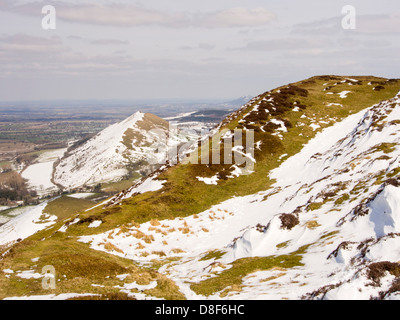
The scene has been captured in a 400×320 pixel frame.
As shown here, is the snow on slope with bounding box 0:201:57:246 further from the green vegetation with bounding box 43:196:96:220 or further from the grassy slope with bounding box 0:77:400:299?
the grassy slope with bounding box 0:77:400:299

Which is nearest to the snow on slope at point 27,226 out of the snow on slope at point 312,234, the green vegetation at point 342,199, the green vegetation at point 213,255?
the snow on slope at point 312,234

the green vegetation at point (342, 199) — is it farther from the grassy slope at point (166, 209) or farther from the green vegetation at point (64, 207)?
the green vegetation at point (64, 207)

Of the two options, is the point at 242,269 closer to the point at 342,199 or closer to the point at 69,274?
the point at 342,199

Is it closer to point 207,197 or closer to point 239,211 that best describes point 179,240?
point 239,211

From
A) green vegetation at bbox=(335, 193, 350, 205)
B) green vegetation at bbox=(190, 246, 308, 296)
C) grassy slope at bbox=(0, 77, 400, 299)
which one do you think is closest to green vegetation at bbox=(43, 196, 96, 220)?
grassy slope at bbox=(0, 77, 400, 299)

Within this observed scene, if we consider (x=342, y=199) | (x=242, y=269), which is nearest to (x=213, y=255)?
(x=242, y=269)
